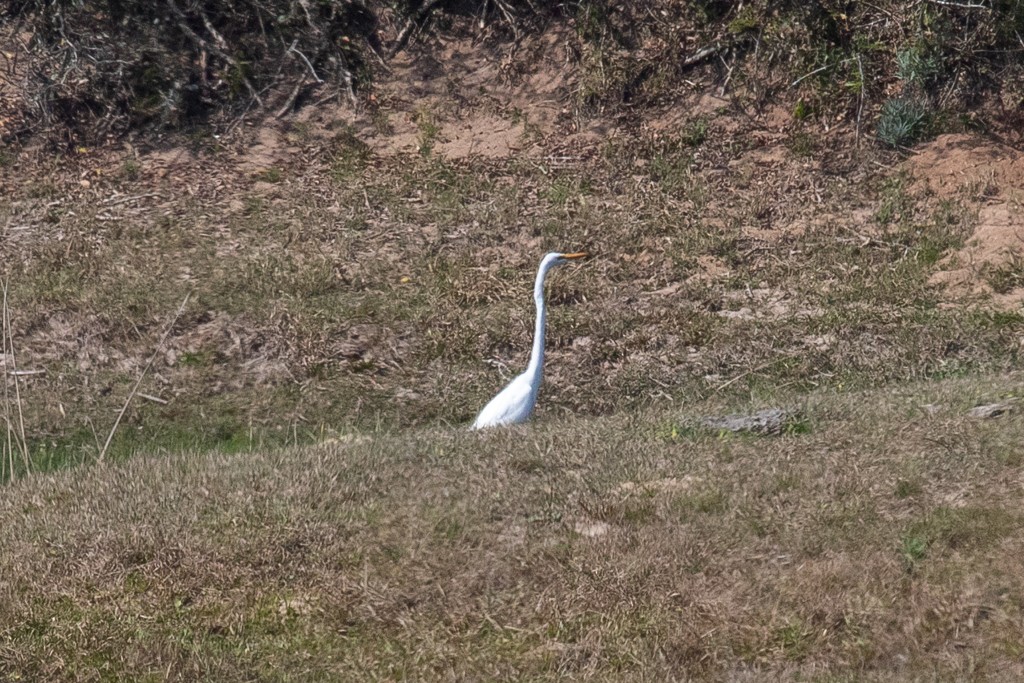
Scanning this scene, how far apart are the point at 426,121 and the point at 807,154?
168 inches

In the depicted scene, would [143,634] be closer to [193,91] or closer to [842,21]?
[193,91]

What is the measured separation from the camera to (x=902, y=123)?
573 inches

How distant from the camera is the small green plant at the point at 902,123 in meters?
14.6

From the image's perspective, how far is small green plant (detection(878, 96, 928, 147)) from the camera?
14.6 meters

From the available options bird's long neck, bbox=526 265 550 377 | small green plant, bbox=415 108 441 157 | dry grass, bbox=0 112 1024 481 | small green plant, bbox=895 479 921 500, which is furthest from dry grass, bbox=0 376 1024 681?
small green plant, bbox=415 108 441 157

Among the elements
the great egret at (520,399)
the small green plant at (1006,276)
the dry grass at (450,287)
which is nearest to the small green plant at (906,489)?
the great egret at (520,399)

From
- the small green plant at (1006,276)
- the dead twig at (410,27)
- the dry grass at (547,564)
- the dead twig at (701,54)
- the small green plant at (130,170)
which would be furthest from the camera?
the dead twig at (410,27)

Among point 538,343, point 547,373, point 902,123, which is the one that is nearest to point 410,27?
point 902,123

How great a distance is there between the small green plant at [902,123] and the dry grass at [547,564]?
7.76m

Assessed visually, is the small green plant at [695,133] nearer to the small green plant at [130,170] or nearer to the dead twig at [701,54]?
the dead twig at [701,54]

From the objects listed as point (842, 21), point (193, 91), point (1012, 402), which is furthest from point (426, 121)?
point (1012, 402)

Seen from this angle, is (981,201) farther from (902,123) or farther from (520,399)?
(520,399)

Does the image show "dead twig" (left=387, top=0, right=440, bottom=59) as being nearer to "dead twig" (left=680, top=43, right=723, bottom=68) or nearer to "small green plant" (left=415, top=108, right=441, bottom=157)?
"small green plant" (left=415, top=108, right=441, bottom=157)

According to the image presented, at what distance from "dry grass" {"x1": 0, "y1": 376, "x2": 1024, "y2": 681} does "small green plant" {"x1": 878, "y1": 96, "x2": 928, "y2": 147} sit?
7.76 metres
